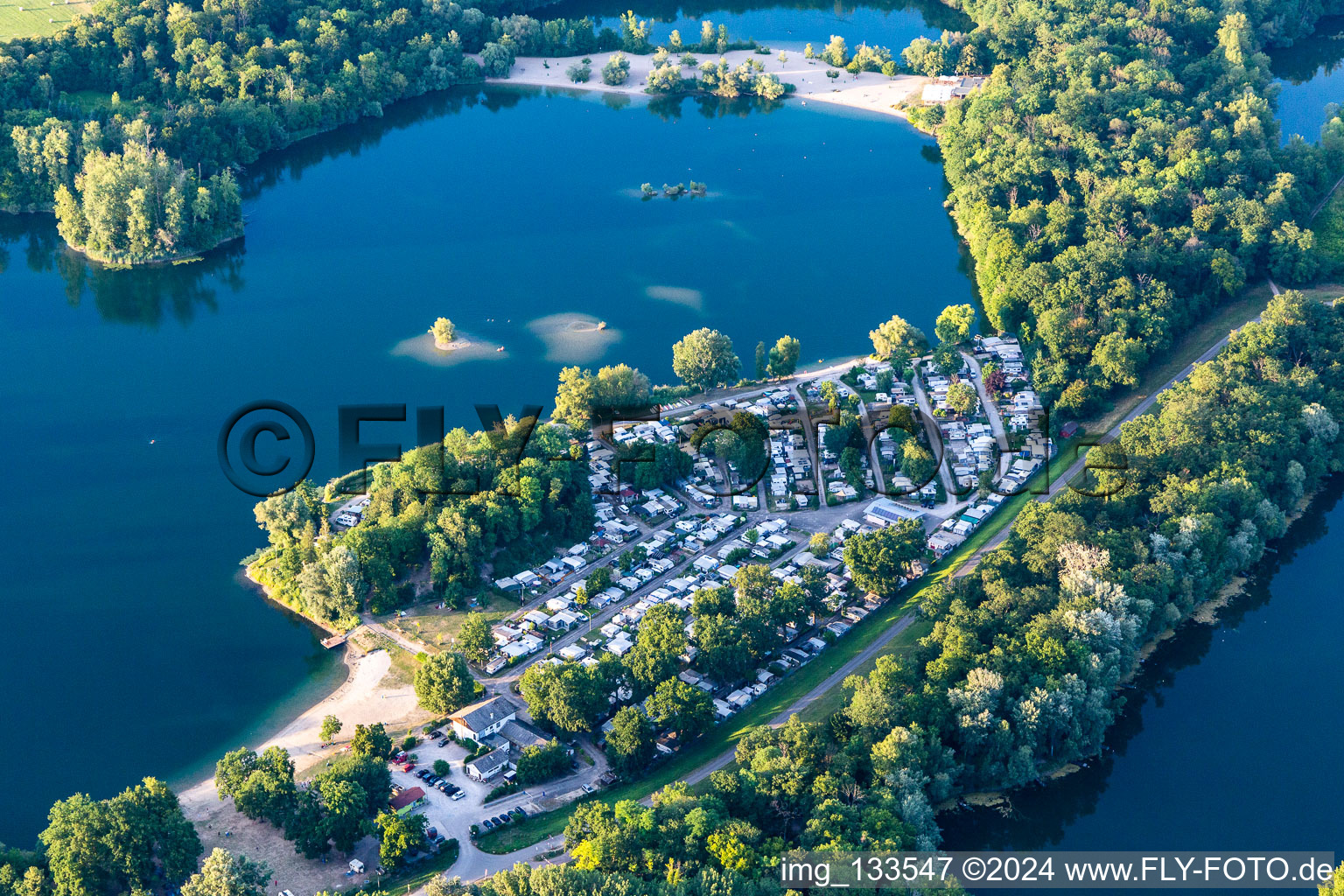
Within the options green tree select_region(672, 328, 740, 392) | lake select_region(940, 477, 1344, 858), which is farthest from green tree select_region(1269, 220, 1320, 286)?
green tree select_region(672, 328, 740, 392)

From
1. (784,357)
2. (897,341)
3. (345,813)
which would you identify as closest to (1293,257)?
(897,341)

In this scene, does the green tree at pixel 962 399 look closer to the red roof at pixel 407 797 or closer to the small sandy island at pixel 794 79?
the red roof at pixel 407 797

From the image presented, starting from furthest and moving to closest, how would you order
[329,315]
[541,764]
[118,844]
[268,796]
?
[329,315], [541,764], [268,796], [118,844]

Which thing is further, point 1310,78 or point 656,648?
point 1310,78

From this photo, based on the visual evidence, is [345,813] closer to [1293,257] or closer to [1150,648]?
[1150,648]

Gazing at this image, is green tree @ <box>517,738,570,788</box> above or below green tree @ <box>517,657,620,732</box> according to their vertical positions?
below

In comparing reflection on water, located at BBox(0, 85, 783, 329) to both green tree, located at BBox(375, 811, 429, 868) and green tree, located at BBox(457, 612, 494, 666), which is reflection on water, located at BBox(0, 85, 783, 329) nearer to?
green tree, located at BBox(457, 612, 494, 666)
